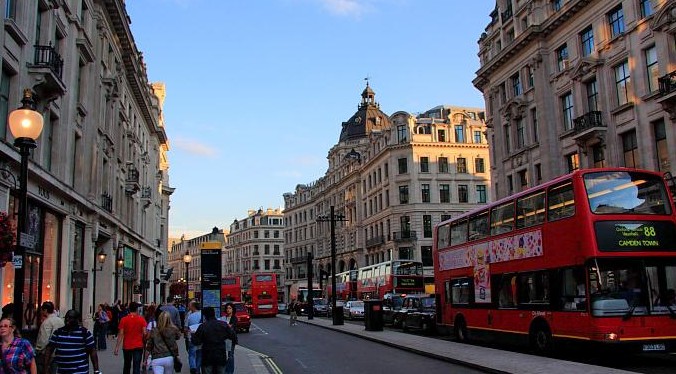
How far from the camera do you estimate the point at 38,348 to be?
10.1 meters

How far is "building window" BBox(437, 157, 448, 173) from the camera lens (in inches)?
2751

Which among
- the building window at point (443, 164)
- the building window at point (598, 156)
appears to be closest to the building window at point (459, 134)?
the building window at point (443, 164)

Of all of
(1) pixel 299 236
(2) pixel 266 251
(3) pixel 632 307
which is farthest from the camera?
(2) pixel 266 251

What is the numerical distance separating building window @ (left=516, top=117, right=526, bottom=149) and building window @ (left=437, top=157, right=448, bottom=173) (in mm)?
29086

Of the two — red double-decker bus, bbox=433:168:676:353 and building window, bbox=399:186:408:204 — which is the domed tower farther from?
red double-decker bus, bbox=433:168:676:353

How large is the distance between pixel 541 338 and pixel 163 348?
11.2 m

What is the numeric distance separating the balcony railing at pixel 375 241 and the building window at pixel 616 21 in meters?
43.6

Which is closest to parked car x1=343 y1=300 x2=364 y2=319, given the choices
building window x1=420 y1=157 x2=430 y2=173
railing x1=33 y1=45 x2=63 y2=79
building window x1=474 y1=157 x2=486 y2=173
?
building window x1=420 y1=157 x2=430 y2=173

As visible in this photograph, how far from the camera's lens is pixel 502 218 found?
19.5m

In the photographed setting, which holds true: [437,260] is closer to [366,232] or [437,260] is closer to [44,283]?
[44,283]

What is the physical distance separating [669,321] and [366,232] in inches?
2585

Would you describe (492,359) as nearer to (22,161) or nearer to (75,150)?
(22,161)

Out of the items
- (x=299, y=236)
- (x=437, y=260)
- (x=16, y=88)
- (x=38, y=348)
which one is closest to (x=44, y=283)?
(x=16, y=88)

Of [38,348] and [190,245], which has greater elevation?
[190,245]
